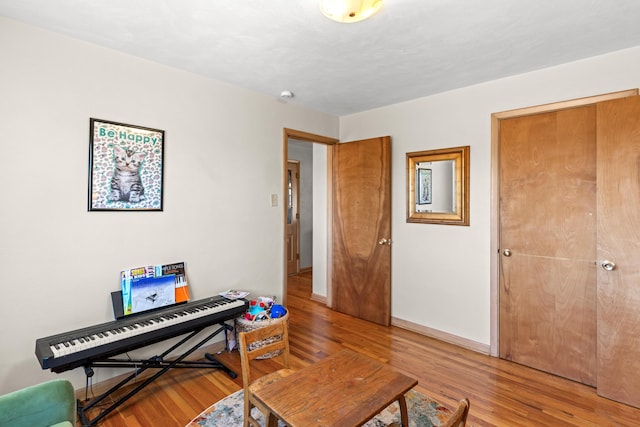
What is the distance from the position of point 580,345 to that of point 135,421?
10.6 feet

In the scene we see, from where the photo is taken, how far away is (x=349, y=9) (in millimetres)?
1674

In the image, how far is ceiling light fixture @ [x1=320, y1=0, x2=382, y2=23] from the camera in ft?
5.40

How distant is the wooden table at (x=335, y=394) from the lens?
130 centimetres

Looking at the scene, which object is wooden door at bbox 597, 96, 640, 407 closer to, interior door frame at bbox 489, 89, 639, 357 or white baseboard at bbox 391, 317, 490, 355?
interior door frame at bbox 489, 89, 639, 357

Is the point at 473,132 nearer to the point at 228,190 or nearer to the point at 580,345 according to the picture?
the point at 580,345

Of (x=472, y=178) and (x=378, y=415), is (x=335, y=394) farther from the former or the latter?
(x=472, y=178)

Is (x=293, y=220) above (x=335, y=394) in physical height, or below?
above

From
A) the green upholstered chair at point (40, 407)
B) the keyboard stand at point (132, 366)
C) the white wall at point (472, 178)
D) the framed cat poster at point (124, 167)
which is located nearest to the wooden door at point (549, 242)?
the white wall at point (472, 178)

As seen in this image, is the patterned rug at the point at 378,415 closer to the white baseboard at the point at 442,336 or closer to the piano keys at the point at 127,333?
the piano keys at the point at 127,333

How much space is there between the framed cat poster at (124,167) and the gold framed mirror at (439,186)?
2.47 metres

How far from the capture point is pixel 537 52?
2336 millimetres

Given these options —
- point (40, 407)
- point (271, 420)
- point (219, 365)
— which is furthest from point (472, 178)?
point (40, 407)

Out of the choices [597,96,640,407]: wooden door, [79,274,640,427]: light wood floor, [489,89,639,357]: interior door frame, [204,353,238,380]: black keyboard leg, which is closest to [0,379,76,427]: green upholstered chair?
[79,274,640,427]: light wood floor

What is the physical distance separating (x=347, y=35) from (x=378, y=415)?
8.24ft
